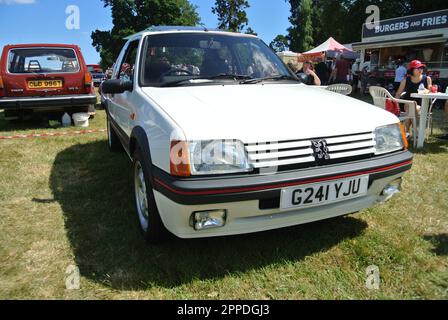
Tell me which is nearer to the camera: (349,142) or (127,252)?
(349,142)

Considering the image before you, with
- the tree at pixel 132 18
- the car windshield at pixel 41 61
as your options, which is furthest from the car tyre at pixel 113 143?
the tree at pixel 132 18

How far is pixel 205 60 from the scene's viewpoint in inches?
125

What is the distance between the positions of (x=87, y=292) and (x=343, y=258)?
5.46 feet

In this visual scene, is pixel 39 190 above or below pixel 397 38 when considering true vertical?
below

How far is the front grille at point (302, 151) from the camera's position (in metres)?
2.01

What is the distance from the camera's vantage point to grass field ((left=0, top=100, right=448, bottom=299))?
2148 millimetres

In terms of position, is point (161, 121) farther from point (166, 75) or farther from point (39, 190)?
point (39, 190)

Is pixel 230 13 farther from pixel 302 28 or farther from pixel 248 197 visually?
pixel 248 197

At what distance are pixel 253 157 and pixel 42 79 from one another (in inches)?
248

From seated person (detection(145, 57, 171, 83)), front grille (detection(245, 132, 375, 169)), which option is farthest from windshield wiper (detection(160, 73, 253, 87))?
front grille (detection(245, 132, 375, 169))

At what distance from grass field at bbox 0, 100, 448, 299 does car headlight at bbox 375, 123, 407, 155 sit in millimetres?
698

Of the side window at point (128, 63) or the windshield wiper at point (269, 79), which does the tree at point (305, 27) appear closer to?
the side window at point (128, 63)
